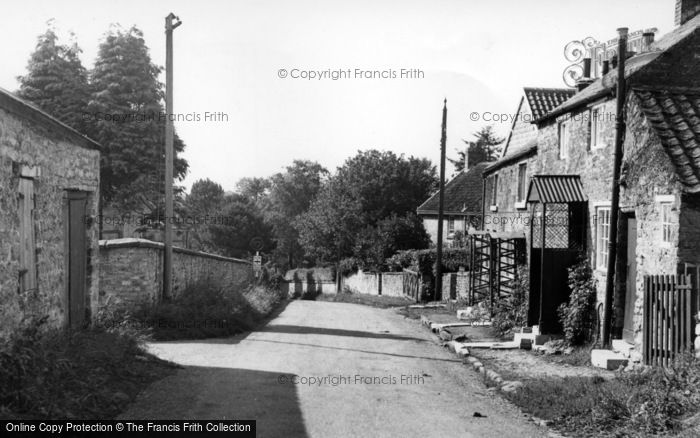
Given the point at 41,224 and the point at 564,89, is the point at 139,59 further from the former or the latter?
the point at 41,224

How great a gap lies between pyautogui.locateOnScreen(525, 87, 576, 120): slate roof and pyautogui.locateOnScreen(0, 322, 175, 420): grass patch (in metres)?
17.2

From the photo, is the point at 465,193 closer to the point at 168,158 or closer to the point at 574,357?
the point at 168,158

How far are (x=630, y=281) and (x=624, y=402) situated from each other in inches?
194

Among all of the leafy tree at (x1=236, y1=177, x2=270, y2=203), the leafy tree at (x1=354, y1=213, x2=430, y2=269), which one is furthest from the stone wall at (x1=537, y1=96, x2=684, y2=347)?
the leafy tree at (x1=236, y1=177, x2=270, y2=203)

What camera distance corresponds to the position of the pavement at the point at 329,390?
814cm

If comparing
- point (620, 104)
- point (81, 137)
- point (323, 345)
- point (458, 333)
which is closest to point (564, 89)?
point (458, 333)

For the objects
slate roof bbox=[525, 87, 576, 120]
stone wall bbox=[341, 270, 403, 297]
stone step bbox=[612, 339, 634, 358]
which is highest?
slate roof bbox=[525, 87, 576, 120]

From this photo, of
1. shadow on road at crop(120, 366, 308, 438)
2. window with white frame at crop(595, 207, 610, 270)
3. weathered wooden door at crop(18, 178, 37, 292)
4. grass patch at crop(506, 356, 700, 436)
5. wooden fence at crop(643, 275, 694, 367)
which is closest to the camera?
grass patch at crop(506, 356, 700, 436)

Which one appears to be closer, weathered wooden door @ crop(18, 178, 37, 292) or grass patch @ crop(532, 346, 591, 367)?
weathered wooden door @ crop(18, 178, 37, 292)

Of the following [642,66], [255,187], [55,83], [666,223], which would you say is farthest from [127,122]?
[255,187]

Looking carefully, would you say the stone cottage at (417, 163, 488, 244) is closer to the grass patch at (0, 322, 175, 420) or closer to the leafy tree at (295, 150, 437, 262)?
the leafy tree at (295, 150, 437, 262)

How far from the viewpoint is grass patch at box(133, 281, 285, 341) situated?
51.4 feet

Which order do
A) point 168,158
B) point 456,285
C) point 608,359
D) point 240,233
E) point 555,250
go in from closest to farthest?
1. point 608,359
2. point 555,250
3. point 168,158
4. point 456,285
5. point 240,233

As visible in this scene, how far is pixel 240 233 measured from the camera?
59.3 meters
